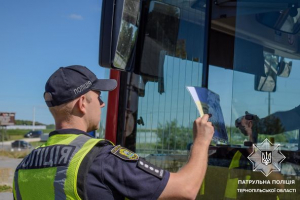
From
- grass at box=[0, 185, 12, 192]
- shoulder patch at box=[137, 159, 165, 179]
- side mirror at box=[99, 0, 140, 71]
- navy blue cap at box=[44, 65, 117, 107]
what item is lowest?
grass at box=[0, 185, 12, 192]

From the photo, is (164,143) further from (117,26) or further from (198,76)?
(117,26)

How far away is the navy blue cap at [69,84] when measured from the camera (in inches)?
71.8

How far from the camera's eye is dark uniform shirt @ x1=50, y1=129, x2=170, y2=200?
1637 millimetres

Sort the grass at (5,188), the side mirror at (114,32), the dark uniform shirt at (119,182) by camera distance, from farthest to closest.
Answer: the grass at (5,188), the side mirror at (114,32), the dark uniform shirt at (119,182)

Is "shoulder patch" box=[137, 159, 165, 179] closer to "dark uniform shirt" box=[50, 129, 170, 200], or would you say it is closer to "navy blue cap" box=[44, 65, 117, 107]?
"dark uniform shirt" box=[50, 129, 170, 200]

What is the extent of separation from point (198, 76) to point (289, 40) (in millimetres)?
526

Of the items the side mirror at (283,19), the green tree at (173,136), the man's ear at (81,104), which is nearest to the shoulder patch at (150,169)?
the man's ear at (81,104)

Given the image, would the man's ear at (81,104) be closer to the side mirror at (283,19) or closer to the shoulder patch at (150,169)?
the shoulder patch at (150,169)

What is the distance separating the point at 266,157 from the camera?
88.0 inches

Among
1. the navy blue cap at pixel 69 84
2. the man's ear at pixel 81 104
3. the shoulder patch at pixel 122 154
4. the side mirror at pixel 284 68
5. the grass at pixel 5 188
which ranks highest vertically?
the side mirror at pixel 284 68

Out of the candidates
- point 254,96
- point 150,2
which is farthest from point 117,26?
point 254,96

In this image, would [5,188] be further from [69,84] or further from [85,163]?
[85,163]

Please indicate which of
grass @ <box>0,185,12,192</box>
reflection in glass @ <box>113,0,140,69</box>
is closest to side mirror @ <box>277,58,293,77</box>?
reflection in glass @ <box>113,0,140,69</box>
